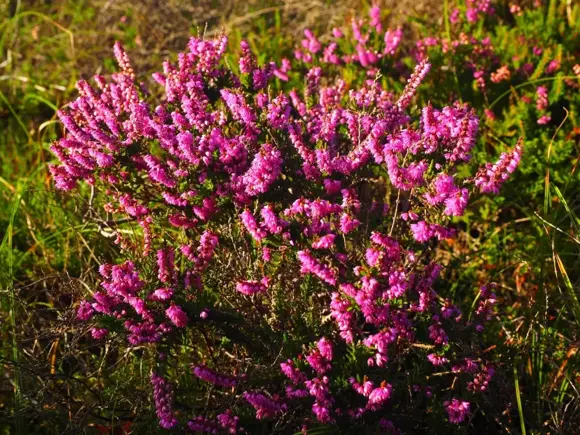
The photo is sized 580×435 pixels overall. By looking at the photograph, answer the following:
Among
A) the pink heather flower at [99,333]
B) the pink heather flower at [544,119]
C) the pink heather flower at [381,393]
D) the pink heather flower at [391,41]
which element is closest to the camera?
the pink heather flower at [381,393]

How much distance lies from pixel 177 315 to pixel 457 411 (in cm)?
91

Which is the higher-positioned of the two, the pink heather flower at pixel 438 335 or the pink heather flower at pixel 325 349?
the pink heather flower at pixel 438 335

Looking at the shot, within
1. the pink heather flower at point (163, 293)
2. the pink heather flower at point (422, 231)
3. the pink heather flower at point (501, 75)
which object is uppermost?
the pink heather flower at point (422, 231)

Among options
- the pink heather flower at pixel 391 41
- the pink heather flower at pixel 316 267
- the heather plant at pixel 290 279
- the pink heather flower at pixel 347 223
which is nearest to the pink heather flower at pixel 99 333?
the heather plant at pixel 290 279

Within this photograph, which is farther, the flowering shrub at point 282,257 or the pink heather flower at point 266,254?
the pink heather flower at point 266,254

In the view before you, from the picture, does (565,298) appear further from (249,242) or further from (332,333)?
(249,242)

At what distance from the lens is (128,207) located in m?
2.66

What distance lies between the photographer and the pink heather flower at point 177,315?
222 centimetres

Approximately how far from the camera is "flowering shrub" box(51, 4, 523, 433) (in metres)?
2.24

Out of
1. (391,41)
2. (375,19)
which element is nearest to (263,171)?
(391,41)

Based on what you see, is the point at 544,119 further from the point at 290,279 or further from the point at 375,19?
the point at 290,279

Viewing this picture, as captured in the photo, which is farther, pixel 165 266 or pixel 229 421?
pixel 165 266

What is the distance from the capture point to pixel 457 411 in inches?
88.7

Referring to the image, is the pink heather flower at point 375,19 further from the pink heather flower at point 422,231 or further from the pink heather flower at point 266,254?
the pink heather flower at point 422,231
